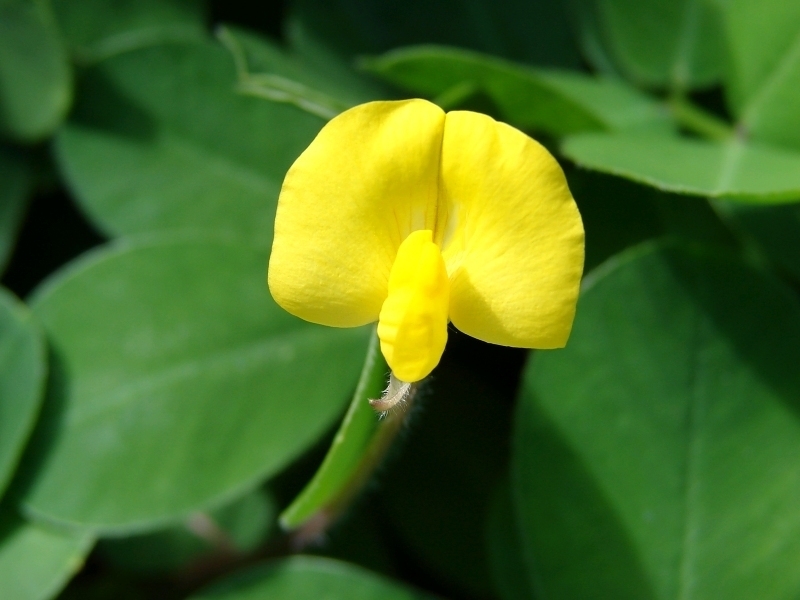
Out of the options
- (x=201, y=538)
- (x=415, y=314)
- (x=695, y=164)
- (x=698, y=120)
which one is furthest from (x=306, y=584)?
(x=698, y=120)

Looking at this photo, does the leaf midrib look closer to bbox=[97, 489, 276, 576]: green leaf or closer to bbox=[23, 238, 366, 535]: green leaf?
bbox=[23, 238, 366, 535]: green leaf

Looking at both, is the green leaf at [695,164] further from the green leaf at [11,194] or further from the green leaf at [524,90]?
the green leaf at [11,194]

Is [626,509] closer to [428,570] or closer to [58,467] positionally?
[428,570]

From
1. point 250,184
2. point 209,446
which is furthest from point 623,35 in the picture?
point 209,446

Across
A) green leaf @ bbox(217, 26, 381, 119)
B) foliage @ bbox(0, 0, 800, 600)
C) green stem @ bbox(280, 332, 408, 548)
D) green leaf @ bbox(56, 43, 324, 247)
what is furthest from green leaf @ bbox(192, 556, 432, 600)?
green leaf @ bbox(217, 26, 381, 119)

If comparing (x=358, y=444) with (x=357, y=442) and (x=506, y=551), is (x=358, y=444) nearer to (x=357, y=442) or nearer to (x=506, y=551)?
(x=357, y=442)

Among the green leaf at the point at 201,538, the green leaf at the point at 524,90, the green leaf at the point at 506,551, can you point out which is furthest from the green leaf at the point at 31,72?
the green leaf at the point at 506,551
